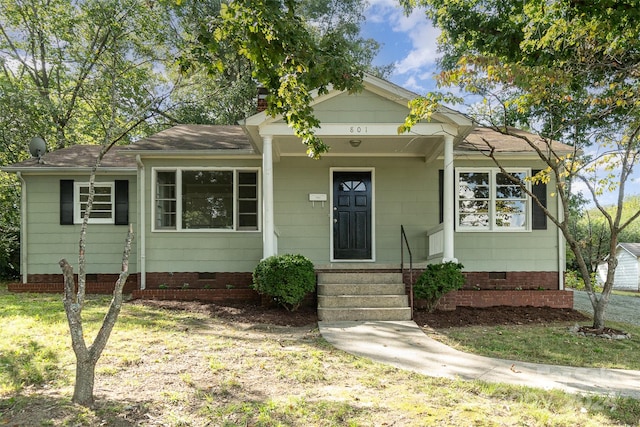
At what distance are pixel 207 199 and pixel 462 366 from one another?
6.40 metres

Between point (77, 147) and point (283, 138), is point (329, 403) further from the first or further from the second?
point (77, 147)

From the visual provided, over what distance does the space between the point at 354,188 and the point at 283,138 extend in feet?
6.85

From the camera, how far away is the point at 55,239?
9.99 metres

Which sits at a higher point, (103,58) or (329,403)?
(103,58)

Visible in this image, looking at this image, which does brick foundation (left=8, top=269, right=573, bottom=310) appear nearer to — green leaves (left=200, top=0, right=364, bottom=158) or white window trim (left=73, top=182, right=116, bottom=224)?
white window trim (left=73, top=182, right=116, bottom=224)

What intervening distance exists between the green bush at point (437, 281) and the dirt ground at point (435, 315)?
1.14 ft

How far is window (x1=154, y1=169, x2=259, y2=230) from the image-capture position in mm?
9102

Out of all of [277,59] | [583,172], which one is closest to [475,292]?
[583,172]

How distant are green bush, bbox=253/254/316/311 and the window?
2.09 m

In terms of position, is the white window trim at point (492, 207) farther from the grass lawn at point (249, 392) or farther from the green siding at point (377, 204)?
the grass lawn at point (249, 392)

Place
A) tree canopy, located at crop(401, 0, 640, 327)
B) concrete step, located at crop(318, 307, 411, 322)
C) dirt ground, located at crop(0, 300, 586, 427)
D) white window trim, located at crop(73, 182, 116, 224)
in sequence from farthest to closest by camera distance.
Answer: white window trim, located at crop(73, 182, 116, 224)
concrete step, located at crop(318, 307, 411, 322)
tree canopy, located at crop(401, 0, 640, 327)
dirt ground, located at crop(0, 300, 586, 427)

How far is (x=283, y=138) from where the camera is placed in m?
8.28

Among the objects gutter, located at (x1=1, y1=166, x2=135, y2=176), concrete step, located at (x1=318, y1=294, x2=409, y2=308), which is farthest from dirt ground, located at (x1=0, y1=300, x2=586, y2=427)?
gutter, located at (x1=1, y1=166, x2=135, y2=176)

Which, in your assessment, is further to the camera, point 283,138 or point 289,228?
point 289,228
